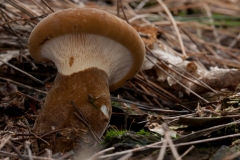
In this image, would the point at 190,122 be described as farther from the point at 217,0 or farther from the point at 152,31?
the point at 217,0

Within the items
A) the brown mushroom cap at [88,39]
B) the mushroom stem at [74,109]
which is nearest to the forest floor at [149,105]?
the mushroom stem at [74,109]

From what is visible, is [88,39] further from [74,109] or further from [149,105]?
[149,105]

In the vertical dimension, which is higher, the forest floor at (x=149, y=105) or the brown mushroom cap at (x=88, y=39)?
the brown mushroom cap at (x=88, y=39)

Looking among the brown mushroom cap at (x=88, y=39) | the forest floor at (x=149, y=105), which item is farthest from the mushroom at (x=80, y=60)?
the forest floor at (x=149, y=105)

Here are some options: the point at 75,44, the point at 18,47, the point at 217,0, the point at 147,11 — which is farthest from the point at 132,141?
the point at 217,0

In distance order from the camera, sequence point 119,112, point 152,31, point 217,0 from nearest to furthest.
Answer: point 119,112
point 152,31
point 217,0

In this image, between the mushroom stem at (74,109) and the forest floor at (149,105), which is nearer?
the forest floor at (149,105)

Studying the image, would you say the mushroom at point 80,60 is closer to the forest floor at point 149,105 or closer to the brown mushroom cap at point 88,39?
the brown mushroom cap at point 88,39
